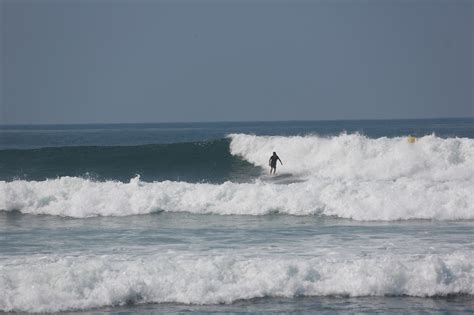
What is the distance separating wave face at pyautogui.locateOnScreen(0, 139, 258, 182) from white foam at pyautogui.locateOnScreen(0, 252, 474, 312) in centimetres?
1512

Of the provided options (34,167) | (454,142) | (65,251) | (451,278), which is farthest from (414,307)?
(34,167)

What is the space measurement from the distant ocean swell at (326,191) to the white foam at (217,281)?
19.3ft

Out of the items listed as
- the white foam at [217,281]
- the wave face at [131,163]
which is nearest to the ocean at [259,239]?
the white foam at [217,281]

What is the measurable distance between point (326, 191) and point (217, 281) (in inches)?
317

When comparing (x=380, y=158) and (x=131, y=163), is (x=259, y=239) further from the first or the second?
(x=131, y=163)

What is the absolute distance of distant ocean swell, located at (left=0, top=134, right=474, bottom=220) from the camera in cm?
1716

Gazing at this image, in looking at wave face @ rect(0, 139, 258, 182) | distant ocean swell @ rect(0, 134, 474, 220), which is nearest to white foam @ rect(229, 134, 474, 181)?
distant ocean swell @ rect(0, 134, 474, 220)

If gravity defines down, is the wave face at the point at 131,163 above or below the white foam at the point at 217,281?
above

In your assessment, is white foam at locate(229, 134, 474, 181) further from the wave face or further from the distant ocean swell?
the wave face

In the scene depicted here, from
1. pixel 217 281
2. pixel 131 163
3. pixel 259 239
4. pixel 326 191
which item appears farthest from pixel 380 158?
pixel 217 281

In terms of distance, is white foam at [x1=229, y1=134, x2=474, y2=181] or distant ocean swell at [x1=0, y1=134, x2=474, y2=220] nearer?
distant ocean swell at [x1=0, y1=134, x2=474, y2=220]

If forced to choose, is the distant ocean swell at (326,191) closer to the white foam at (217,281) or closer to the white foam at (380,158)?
the white foam at (380,158)

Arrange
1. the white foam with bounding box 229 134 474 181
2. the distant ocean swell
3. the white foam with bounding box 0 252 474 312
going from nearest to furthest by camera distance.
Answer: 1. the white foam with bounding box 0 252 474 312
2. the distant ocean swell
3. the white foam with bounding box 229 134 474 181

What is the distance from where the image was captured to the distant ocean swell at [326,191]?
17156 millimetres
